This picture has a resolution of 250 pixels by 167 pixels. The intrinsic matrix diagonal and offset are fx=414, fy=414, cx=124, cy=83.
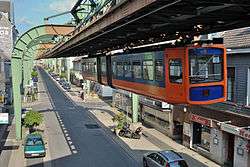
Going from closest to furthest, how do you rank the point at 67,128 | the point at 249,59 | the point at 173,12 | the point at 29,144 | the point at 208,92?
the point at 173,12 → the point at 208,92 → the point at 249,59 → the point at 29,144 → the point at 67,128

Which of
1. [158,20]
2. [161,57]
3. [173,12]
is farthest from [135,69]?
[173,12]

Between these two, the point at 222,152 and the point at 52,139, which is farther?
the point at 52,139

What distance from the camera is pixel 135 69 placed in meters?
21.8

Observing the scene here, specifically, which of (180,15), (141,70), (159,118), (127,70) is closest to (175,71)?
(180,15)

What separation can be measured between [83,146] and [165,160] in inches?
432

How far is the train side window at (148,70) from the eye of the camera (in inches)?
746

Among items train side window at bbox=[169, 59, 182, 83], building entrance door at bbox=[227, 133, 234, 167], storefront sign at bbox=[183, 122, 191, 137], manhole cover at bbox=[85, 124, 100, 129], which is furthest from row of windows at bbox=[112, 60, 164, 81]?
manhole cover at bbox=[85, 124, 100, 129]

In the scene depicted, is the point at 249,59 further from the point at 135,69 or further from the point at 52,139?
the point at 52,139

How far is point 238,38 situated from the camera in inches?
885

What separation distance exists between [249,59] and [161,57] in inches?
240

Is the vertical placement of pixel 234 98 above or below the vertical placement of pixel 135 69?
below

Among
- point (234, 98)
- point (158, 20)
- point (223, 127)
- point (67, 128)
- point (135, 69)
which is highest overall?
point (158, 20)

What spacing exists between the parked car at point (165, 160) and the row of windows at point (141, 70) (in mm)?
4256

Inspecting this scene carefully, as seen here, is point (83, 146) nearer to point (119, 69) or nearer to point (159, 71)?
point (119, 69)
